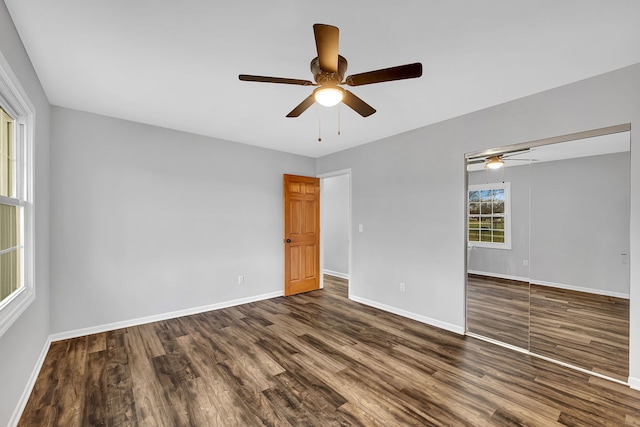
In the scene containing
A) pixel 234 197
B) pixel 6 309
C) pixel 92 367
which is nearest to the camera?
pixel 6 309

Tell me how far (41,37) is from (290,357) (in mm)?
3223

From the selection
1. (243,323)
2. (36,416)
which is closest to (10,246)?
(36,416)

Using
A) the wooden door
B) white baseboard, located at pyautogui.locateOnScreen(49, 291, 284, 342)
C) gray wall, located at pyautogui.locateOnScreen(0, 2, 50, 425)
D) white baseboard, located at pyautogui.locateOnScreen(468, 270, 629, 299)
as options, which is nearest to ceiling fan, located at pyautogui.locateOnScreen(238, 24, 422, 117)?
gray wall, located at pyautogui.locateOnScreen(0, 2, 50, 425)

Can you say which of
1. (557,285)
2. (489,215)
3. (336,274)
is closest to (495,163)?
(489,215)

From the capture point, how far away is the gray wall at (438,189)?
2316 mm

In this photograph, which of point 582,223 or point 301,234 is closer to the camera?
point 582,223

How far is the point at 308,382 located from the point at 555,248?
2.76 meters

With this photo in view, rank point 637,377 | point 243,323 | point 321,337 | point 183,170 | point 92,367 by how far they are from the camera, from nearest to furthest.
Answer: point 637,377 < point 92,367 < point 321,337 < point 243,323 < point 183,170

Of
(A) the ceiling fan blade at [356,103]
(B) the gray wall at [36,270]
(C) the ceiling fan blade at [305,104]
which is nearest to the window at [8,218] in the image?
(B) the gray wall at [36,270]

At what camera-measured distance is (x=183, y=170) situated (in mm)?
3910

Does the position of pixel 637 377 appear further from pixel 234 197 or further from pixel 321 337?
pixel 234 197

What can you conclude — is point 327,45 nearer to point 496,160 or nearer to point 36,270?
point 496,160

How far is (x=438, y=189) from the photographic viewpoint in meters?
3.56

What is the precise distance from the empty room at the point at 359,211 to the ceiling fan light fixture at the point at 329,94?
0.06 feet
